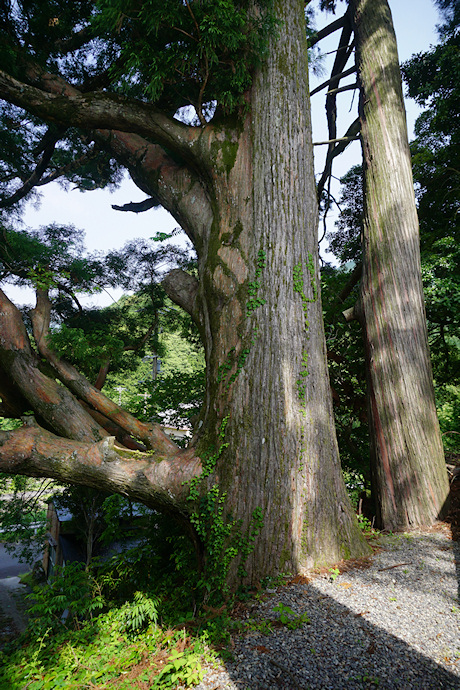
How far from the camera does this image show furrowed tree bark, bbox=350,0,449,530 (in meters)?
4.46

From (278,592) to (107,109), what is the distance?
16.2 ft

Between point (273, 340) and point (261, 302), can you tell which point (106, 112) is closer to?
point (261, 302)

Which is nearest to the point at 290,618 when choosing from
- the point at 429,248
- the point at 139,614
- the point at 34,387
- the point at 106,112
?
the point at 139,614

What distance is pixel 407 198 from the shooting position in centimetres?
519

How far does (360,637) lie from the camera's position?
7.81ft

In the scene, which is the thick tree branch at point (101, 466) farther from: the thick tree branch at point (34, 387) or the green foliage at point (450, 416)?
the green foliage at point (450, 416)

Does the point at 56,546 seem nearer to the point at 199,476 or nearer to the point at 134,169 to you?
the point at 199,476

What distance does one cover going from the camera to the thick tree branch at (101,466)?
367 cm

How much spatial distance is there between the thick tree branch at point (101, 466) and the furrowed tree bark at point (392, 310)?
2.40 metres

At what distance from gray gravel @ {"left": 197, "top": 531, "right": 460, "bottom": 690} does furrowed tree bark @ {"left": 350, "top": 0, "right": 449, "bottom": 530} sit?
117 cm

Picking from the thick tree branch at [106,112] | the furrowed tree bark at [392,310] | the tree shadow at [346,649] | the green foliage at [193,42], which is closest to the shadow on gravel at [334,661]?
the tree shadow at [346,649]

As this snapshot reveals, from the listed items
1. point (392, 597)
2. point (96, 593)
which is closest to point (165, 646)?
point (392, 597)

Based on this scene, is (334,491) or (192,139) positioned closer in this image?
(334,491)

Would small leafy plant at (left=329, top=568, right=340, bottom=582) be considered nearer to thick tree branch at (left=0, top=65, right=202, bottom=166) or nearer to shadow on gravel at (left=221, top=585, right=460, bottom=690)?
shadow on gravel at (left=221, top=585, right=460, bottom=690)
